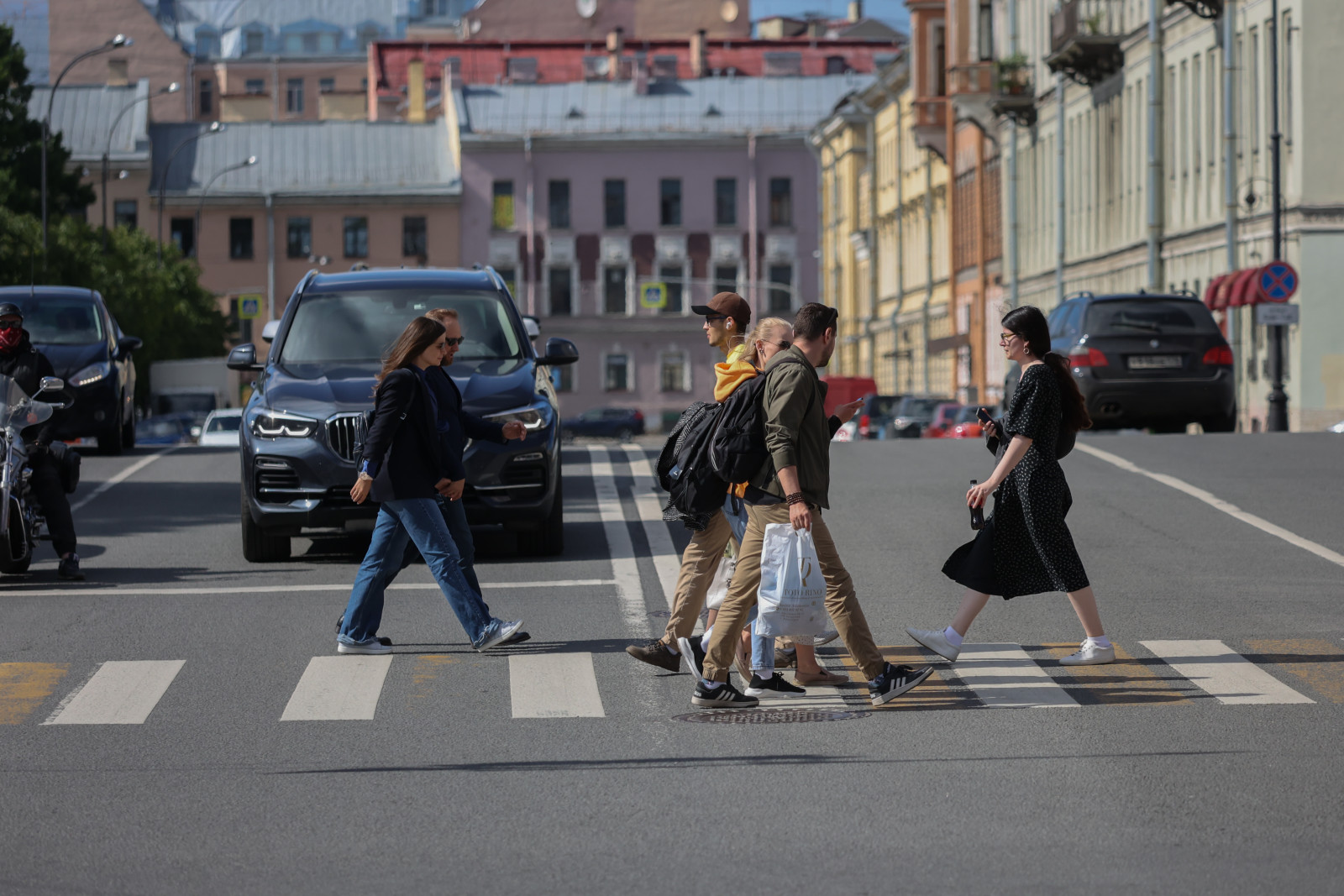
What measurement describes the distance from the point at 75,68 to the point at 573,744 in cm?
11291

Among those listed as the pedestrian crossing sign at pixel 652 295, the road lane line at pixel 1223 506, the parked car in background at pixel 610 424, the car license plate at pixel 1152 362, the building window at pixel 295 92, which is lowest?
the parked car in background at pixel 610 424

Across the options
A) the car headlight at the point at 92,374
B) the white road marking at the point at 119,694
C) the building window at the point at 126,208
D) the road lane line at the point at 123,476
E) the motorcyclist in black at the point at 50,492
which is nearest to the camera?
the white road marking at the point at 119,694

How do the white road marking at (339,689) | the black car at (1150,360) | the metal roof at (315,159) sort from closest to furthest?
the white road marking at (339,689), the black car at (1150,360), the metal roof at (315,159)

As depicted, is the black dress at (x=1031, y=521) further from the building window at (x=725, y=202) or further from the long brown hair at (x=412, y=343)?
the building window at (x=725, y=202)

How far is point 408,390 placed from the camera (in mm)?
11023

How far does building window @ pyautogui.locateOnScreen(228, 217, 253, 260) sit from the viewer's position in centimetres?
9525

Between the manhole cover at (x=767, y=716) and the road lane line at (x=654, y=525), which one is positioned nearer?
the manhole cover at (x=767, y=716)

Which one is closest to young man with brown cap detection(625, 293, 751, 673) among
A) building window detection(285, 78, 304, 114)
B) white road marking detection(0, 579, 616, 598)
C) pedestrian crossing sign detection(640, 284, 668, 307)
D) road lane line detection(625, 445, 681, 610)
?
road lane line detection(625, 445, 681, 610)

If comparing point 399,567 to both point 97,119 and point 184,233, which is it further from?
point 97,119

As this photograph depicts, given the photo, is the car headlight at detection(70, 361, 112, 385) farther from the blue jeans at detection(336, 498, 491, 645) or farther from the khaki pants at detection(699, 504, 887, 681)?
the khaki pants at detection(699, 504, 887, 681)

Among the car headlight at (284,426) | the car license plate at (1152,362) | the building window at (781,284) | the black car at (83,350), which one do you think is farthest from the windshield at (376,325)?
the building window at (781,284)

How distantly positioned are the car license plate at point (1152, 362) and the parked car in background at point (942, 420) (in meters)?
17.4

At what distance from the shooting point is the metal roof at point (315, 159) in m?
94.9

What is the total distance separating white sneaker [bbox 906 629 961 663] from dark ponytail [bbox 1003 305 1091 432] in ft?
3.72
